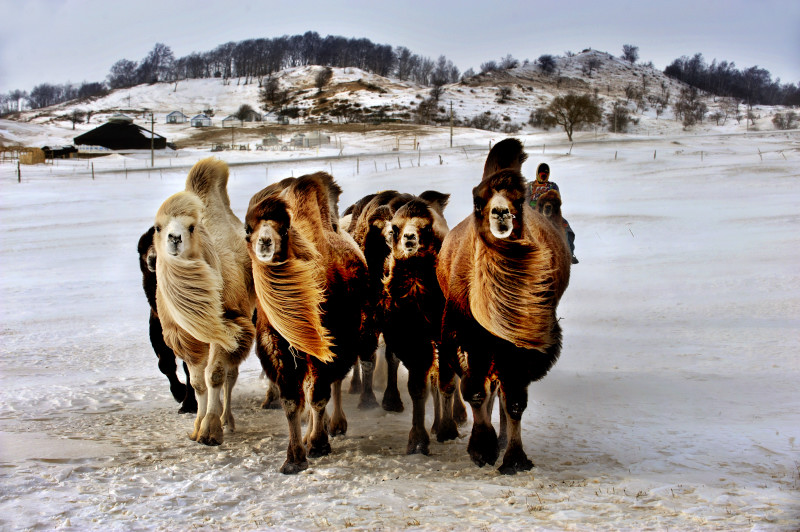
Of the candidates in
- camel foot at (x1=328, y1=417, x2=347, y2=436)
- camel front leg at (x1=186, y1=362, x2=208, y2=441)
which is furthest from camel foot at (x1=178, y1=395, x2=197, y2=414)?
camel foot at (x1=328, y1=417, x2=347, y2=436)

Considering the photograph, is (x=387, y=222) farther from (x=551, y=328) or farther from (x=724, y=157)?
(x=724, y=157)

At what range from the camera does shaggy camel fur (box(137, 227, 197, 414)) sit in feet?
24.4

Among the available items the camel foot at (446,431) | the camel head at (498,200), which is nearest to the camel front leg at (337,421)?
the camel foot at (446,431)

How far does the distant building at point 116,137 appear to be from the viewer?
145 feet

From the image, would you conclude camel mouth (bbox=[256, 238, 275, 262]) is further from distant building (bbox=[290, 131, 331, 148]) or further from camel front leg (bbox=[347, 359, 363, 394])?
distant building (bbox=[290, 131, 331, 148])

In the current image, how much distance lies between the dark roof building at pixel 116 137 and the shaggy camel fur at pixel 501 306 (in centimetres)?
4125

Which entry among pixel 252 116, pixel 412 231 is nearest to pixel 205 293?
pixel 412 231

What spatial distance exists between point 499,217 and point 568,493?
1928 mm

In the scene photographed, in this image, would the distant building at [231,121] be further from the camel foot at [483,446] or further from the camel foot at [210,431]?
the camel foot at [483,446]

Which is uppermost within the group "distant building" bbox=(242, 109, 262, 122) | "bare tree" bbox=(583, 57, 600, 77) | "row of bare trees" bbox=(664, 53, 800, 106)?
"bare tree" bbox=(583, 57, 600, 77)

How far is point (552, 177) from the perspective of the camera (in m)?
32.5

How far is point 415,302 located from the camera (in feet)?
20.8

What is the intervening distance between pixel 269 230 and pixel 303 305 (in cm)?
68

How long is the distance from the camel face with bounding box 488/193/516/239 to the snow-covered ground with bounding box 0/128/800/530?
5.88ft
